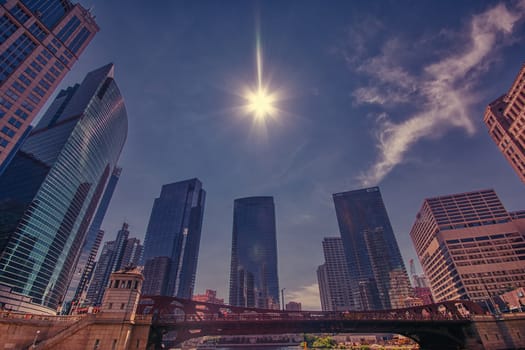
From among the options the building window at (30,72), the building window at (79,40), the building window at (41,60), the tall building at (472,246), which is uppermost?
the building window at (79,40)

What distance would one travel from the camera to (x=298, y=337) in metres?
193

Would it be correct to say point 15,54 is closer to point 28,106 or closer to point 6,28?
point 6,28

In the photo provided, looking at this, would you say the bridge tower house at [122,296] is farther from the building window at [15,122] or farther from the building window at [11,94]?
the building window at [11,94]

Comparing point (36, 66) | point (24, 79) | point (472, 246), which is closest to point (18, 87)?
point (24, 79)

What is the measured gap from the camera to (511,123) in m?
106

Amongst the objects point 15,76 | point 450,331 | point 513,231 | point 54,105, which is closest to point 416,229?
point 513,231

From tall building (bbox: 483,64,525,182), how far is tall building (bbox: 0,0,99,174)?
7322 inches

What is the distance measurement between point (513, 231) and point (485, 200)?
22235mm

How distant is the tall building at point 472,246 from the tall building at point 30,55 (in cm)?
19259

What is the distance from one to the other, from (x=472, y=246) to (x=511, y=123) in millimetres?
61492

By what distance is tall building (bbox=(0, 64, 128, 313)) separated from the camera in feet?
331

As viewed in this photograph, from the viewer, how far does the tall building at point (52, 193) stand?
331 ft

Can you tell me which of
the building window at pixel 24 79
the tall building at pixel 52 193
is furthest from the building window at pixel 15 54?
the tall building at pixel 52 193

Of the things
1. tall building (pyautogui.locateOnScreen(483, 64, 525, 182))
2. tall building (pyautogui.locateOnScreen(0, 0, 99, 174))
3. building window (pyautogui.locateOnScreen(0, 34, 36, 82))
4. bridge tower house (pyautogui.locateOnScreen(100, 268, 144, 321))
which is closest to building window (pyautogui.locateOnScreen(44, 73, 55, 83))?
tall building (pyautogui.locateOnScreen(0, 0, 99, 174))
